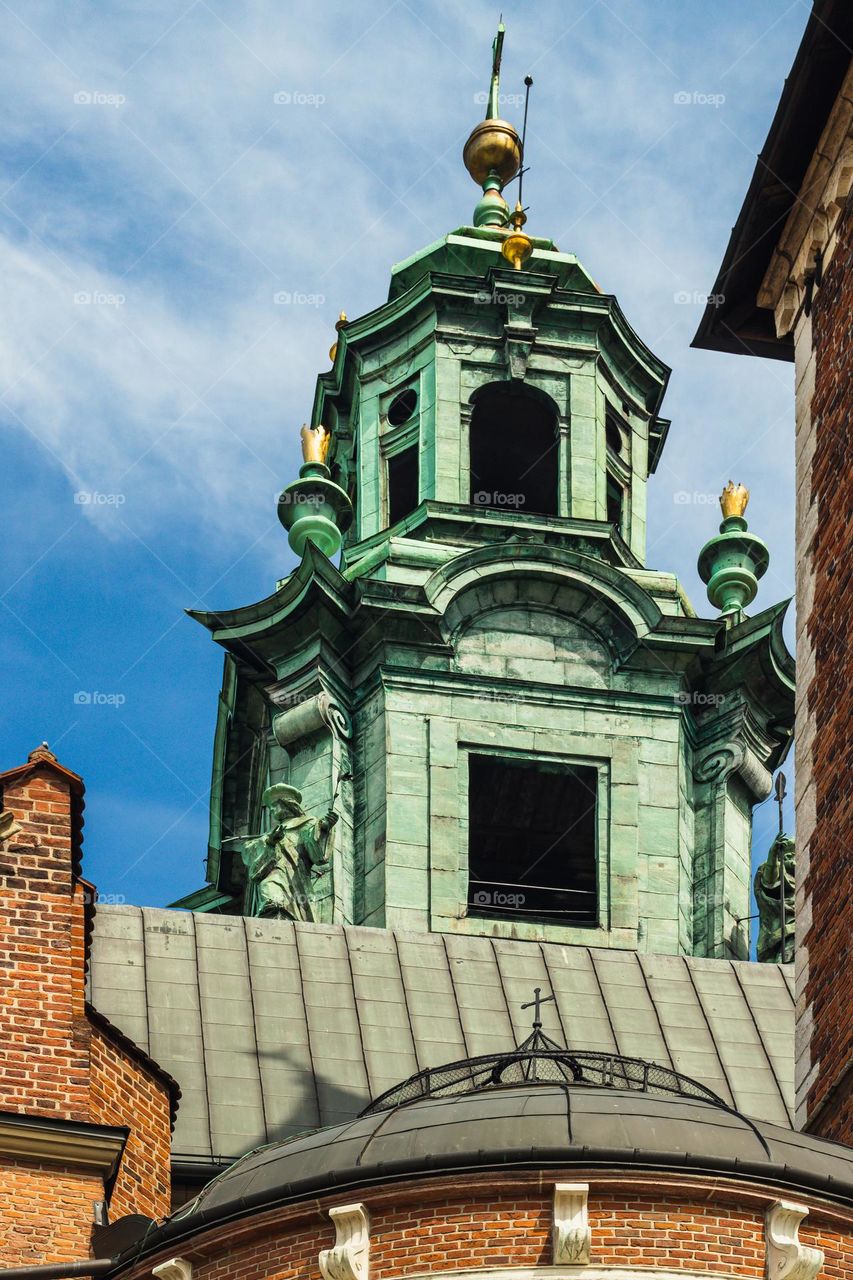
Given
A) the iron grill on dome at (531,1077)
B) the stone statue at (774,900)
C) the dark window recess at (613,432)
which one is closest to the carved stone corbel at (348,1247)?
the iron grill on dome at (531,1077)

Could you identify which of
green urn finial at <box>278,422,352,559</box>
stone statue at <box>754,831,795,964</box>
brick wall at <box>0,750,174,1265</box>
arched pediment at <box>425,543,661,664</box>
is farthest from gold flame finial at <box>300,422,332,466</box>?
brick wall at <box>0,750,174,1265</box>

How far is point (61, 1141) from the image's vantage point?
28.2 meters

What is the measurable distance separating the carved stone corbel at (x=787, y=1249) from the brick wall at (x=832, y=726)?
5.42m

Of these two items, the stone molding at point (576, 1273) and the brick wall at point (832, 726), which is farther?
the brick wall at point (832, 726)

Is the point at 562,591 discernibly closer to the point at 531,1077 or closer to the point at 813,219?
the point at 813,219

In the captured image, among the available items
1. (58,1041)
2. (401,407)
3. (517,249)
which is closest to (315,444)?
(401,407)

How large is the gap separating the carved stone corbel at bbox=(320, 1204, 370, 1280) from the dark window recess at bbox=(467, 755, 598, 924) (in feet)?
62.6

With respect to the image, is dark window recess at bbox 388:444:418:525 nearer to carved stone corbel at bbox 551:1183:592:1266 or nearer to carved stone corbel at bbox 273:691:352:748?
carved stone corbel at bbox 273:691:352:748

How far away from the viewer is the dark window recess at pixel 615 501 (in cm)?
4788

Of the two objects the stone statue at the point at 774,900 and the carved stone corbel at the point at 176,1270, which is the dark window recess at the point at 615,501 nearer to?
the stone statue at the point at 774,900

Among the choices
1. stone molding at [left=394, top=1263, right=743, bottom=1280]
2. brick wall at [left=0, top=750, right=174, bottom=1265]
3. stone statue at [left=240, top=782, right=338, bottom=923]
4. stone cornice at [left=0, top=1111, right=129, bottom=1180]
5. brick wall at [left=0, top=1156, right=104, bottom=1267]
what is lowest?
stone molding at [left=394, top=1263, right=743, bottom=1280]

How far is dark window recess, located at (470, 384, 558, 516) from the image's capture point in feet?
158

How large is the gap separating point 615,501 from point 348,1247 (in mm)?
25456

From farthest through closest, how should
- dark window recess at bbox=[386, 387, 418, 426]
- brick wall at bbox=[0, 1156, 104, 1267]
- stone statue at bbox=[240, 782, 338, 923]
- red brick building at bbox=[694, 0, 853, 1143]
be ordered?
dark window recess at bbox=[386, 387, 418, 426]
stone statue at bbox=[240, 782, 338, 923]
red brick building at bbox=[694, 0, 853, 1143]
brick wall at bbox=[0, 1156, 104, 1267]
